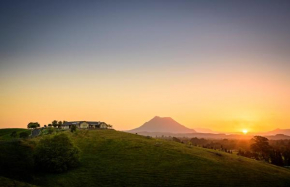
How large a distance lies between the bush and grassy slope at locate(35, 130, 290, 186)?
3.75m

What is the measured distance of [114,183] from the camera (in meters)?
66.8

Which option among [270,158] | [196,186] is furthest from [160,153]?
[270,158]

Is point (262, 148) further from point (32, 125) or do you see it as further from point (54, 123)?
point (32, 125)

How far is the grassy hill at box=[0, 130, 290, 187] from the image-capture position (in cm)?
6844

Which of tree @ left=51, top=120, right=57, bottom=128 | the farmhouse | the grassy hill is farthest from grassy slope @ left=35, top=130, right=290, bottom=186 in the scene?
the farmhouse

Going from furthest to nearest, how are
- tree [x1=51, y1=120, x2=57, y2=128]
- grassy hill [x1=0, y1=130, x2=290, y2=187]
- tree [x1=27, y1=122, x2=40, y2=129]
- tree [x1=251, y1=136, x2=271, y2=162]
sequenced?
tree [x1=51, y1=120, x2=57, y2=128] < tree [x1=27, y1=122, x2=40, y2=129] < tree [x1=251, y1=136, x2=271, y2=162] < grassy hill [x1=0, y1=130, x2=290, y2=187]

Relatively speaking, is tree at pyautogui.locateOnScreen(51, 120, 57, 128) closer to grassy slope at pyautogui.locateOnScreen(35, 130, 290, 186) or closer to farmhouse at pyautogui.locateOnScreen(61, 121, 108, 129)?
farmhouse at pyautogui.locateOnScreen(61, 121, 108, 129)

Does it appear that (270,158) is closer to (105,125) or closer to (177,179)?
(177,179)

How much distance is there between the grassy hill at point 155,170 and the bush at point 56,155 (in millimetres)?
3531

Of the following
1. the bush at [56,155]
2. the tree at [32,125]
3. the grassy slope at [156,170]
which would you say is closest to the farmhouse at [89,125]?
the tree at [32,125]

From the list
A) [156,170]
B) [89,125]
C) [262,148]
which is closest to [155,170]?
[156,170]

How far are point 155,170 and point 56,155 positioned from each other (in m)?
33.2

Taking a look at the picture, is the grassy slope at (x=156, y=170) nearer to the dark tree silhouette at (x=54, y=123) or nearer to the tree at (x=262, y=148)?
the tree at (x=262, y=148)

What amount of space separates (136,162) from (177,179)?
1868cm
